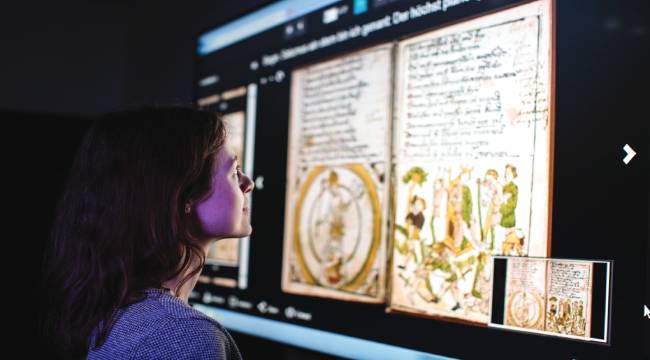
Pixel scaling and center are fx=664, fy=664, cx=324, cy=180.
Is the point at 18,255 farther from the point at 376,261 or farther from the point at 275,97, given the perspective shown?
the point at 376,261

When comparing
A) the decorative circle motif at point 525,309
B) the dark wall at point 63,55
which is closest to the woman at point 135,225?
the decorative circle motif at point 525,309

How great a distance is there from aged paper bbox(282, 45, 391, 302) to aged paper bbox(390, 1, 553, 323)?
0.19 feet

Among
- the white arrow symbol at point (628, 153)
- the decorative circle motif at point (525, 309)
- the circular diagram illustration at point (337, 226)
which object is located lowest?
the decorative circle motif at point (525, 309)

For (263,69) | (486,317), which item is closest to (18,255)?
(263,69)

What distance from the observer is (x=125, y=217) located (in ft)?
3.45

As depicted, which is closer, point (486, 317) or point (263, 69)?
point (486, 317)

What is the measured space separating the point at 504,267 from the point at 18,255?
1.68 m

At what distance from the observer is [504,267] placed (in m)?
1.10

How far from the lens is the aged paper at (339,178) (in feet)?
4.44

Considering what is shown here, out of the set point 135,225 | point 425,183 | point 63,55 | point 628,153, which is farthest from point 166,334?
point 63,55

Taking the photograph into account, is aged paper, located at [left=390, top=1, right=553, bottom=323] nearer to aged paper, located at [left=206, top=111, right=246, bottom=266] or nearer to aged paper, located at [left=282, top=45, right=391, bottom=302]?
aged paper, located at [left=282, top=45, right=391, bottom=302]

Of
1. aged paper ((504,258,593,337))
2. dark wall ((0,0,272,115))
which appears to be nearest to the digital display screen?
aged paper ((504,258,593,337))

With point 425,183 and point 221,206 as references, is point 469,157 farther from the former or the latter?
point 221,206

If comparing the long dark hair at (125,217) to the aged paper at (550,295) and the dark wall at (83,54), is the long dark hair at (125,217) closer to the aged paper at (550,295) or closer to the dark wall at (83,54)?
the aged paper at (550,295)
